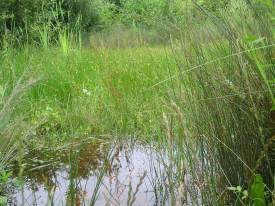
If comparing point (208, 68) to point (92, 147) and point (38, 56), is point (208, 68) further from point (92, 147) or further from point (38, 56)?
point (38, 56)

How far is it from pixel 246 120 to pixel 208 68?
30cm

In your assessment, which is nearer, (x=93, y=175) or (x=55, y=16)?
(x=93, y=175)

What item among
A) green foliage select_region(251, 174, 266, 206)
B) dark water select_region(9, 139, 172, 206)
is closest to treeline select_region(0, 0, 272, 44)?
dark water select_region(9, 139, 172, 206)

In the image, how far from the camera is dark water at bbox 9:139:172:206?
2295 mm

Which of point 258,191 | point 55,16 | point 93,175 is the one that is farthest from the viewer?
point 55,16

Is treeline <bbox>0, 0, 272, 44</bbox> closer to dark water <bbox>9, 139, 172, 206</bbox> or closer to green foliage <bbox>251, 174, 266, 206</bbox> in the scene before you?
A: dark water <bbox>9, 139, 172, 206</bbox>

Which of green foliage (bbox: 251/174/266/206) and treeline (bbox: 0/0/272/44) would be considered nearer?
green foliage (bbox: 251/174/266/206)

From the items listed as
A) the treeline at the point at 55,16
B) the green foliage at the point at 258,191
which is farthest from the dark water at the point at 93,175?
the treeline at the point at 55,16

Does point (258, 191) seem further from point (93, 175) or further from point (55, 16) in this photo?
point (55, 16)

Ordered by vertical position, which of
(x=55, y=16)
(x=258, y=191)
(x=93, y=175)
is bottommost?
(x=258, y=191)

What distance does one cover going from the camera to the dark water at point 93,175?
7.53ft

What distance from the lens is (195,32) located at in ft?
7.52

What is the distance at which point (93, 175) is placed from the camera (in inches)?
103

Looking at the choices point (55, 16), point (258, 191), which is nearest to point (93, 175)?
point (258, 191)
